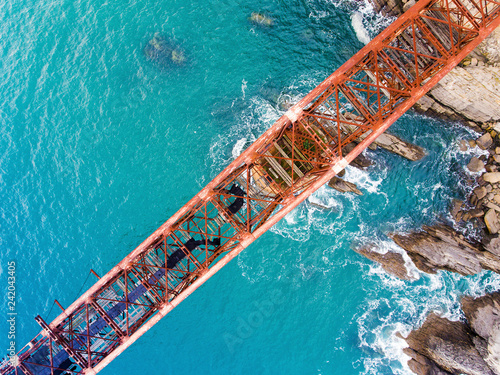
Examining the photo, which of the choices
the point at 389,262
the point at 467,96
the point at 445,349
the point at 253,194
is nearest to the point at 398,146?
the point at 467,96

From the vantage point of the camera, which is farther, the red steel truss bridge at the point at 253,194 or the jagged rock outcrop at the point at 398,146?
the jagged rock outcrop at the point at 398,146

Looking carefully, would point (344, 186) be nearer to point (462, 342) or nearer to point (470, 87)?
point (470, 87)

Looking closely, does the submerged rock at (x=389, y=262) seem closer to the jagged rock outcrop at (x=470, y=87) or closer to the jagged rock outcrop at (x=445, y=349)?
the jagged rock outcrop at (x=445, y=349)

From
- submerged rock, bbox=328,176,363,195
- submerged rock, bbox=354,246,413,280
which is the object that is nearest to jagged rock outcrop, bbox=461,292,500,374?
submerged rock, bbox=354,246,413,280

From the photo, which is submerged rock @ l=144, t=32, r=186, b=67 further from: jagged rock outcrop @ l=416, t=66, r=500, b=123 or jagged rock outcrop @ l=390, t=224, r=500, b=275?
jagged rock outcrop @ l=390, t=224, r=500, b=275

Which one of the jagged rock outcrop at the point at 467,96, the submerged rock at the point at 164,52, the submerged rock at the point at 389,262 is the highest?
the submerged rock at the point at 164,52

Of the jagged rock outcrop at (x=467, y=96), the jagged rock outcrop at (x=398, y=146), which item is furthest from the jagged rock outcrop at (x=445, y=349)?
the jagged rock outcrop at (x=467, y=96)

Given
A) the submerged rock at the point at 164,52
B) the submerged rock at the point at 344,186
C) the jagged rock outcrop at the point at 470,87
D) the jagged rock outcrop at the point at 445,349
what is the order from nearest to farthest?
1. the jagged rock outcrop at the point at 470,87
2. the jagged rock outcrop at the point at 445,349
3. the submerged rock at the point at 344,186
4. the submerged rock at the point at 164,52
